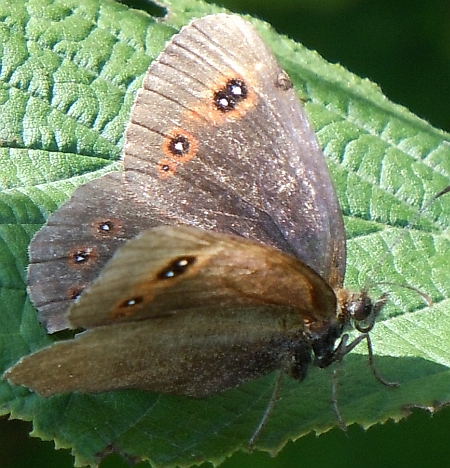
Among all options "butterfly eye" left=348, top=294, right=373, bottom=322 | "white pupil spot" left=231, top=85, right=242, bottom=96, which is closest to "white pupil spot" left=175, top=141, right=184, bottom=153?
"white pupil spot" left=231, top=85, right=242, bottom=96

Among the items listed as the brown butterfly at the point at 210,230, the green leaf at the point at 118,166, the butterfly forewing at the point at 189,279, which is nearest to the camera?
the butterfly forewing at the point at 189,279

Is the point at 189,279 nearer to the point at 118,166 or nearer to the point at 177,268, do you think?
the point at 177,268

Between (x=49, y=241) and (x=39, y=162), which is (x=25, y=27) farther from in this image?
(x=49, y=241)

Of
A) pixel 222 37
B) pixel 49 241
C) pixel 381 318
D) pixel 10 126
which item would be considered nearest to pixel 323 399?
pixel 381 318

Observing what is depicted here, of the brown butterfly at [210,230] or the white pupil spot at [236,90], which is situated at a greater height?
the white pupil spot at [236,90]

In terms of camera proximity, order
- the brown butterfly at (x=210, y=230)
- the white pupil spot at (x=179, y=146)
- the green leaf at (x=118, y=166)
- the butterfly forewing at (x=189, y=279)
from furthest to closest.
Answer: the white pupil spot at (x=179, y=146)
the green leaf at (x=118, y=166)
the brown butterfly at (x=210, y=230)
the butterfly forewing at (x=189, y=279)

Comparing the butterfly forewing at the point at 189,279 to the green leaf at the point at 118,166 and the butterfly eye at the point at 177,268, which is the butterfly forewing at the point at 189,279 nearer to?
the butterfly eye at the point at 177,268

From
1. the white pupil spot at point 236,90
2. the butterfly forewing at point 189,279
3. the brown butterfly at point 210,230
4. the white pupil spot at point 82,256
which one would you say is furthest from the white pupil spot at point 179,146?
the butterfly forewing at point 189,279

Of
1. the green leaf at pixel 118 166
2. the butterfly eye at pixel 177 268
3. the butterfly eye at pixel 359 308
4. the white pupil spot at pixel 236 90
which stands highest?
the white pupil spot at pixel 236 90

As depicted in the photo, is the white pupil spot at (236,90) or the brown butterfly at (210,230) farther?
the white pupil spot at (236,90)
